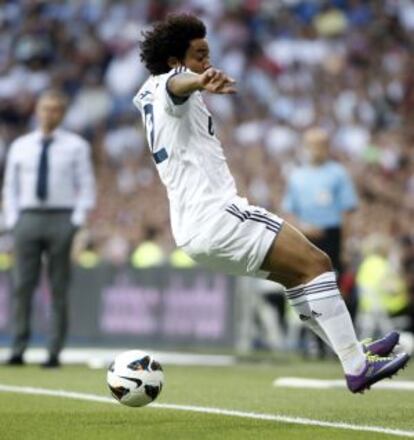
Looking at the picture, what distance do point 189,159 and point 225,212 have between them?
0.32 m

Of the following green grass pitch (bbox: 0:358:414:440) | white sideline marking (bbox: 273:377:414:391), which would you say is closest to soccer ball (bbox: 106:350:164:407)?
green grass pitch (bbox: 0:358:414:440)

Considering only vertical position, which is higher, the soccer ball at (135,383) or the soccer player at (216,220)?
the soccer player at (216,220)

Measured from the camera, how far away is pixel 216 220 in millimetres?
6949

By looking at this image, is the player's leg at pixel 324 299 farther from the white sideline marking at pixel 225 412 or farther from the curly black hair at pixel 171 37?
the curly black hair at pixel 171 37

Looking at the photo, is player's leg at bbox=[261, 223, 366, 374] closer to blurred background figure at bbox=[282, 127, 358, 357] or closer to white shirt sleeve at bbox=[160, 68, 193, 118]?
white shirt sleeve at bbox=[160, 68, 193, 118]

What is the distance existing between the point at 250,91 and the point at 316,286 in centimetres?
1567

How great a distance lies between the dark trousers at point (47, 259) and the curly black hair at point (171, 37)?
4692mm

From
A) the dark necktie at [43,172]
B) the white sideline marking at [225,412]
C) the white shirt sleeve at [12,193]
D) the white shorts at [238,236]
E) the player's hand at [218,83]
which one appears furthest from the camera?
the white shirt sleeve at [12,193]

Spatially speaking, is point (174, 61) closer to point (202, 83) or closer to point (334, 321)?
point (202, 83)

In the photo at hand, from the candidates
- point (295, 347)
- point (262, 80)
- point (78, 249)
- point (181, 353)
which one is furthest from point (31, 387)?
point (262, 80)

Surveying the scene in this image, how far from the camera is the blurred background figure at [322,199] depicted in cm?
1291

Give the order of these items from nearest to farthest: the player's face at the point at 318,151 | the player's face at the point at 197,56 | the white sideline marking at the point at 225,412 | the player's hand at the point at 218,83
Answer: the player's hand at the point at 218,83 < the white sideline marking at the point at 225,412 < the player's face at the point at 197,56 < the player's face at the point at 318,151

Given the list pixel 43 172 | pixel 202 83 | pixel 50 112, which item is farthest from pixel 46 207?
pixel 202 83

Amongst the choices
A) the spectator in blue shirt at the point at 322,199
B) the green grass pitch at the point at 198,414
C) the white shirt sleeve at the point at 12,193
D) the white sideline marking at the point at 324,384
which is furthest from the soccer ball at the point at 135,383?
the spectator in blue shirt at the point at 322,199
